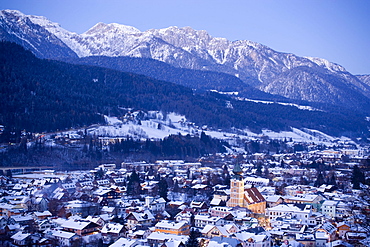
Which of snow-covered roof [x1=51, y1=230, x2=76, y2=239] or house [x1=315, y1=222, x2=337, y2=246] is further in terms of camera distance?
snow-covered roof [x1=51, y1=230, x2=76, y2=239]

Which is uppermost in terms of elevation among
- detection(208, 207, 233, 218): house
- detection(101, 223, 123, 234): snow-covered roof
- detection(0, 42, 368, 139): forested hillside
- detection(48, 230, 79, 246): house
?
detection(0, 42, 368, 139): forested hillside

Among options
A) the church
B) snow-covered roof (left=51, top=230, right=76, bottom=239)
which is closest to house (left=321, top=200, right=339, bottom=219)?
the church

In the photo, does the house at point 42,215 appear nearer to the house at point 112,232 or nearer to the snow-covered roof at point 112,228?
the snow-covered roof at point 112,228

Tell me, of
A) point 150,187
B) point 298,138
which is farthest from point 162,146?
point 298,138

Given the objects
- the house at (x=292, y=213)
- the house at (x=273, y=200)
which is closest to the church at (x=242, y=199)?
the house at (x=292, y=213)

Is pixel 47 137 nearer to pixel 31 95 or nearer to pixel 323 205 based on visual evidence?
pixel 31 95

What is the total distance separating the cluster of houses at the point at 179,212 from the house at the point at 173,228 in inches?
2.7

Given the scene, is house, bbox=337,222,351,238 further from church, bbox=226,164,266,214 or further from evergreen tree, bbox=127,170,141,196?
evergreen tree, bbox=127,170,141,196

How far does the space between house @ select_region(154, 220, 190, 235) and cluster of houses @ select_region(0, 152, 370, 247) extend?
7 cm

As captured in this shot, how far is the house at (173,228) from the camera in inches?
1606

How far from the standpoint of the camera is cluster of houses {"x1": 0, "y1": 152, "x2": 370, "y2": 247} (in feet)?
128

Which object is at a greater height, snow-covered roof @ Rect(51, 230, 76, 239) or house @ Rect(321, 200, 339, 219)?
house @ Rect(321, 200, 339, 219)

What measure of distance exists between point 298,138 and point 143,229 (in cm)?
11121

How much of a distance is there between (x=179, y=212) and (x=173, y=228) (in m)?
7.29
